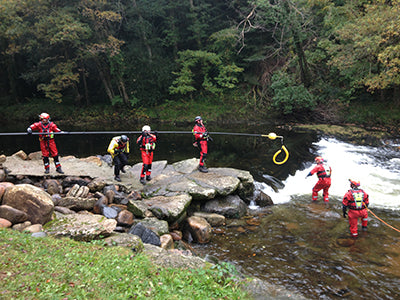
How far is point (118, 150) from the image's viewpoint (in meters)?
9.95

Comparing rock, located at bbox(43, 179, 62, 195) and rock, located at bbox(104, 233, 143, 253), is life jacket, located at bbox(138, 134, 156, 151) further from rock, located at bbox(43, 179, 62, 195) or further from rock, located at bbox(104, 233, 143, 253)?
rock, located at bbox(104, 233, 143, 253)

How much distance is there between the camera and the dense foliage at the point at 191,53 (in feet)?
69.7

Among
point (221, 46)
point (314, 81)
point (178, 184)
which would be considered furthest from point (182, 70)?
point (178, 184)

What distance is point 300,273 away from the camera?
6.40 m

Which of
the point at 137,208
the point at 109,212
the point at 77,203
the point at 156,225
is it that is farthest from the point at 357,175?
the point at 77,203

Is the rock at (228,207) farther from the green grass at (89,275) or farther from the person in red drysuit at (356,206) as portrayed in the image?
the green grass at (89,275)

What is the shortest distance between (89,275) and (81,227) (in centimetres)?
203

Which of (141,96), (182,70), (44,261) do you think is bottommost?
(44,261)

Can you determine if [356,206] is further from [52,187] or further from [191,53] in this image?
[191,53]

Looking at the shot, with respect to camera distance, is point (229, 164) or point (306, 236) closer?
point (306, 236)

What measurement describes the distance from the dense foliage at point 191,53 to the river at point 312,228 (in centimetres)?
709

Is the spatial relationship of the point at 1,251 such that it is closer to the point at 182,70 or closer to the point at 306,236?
the point at 306,236

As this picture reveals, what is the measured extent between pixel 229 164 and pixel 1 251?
11.3 metres

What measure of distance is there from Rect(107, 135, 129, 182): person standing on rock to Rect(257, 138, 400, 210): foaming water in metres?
5.87
